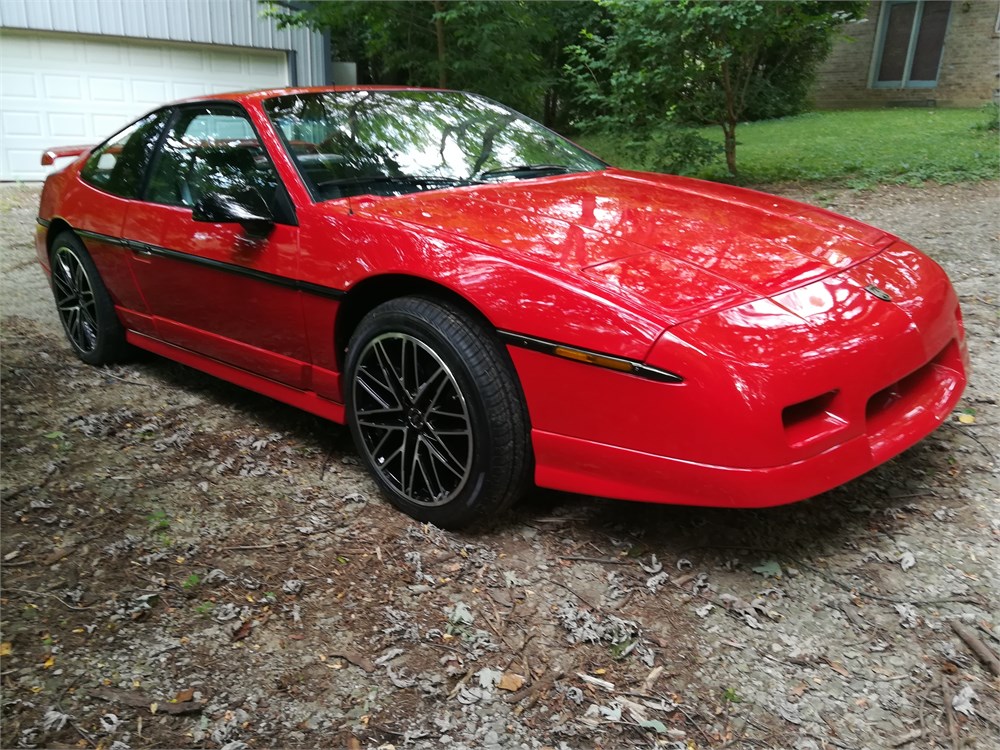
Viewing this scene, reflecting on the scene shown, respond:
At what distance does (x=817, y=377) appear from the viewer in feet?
6.90

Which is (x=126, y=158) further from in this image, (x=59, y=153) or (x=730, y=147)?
(x=730, y=147)

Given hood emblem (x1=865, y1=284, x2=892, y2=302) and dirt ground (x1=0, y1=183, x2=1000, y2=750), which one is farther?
hood emblem (x1=865, y1=284, x2=892, y2=302)

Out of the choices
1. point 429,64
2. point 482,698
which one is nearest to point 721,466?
point 482,698

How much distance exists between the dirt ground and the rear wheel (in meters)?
0.95

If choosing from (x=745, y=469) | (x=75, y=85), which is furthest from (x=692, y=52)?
(x=75, y=85)

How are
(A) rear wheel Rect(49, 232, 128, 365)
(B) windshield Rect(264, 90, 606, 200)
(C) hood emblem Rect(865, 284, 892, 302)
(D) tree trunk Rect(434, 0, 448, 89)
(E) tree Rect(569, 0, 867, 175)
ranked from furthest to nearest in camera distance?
1. (D) tree trunk Rect(434, 0, 448, 89)
2. (E) tree Rect(569, 0, 867, 175)
3. (A) rear wheel Rect(49, 232, 128, 365)
4. (B) windshield Rect(264, 90, 606, 200)
5. (C) hood emblem Rect(865, 284, 892, 302)

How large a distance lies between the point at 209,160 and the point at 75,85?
911 centimetres

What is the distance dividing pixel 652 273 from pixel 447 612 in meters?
1.16

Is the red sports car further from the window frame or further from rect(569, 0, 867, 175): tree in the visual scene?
the window frame

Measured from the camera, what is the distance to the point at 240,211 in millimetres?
2932

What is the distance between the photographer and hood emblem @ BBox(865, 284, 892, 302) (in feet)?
7.90

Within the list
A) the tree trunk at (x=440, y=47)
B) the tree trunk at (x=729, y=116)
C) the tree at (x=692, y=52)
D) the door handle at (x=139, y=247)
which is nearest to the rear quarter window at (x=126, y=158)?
the door handle at (x=139, y=247)

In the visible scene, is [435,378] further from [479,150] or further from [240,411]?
[240,411]

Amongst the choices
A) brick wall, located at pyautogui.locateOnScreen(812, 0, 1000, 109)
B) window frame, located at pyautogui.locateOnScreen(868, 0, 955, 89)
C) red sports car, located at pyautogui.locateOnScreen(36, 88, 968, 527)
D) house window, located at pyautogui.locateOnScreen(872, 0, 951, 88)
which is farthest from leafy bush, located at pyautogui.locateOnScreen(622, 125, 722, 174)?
house window, located at pyautogui.locateOnScreen(872, 0, 951, 88)
